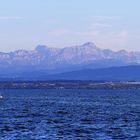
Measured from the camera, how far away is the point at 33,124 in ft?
271

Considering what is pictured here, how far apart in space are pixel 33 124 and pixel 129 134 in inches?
625

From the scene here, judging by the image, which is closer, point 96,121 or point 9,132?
point 9,132

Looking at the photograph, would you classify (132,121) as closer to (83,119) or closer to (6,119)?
(83,119)

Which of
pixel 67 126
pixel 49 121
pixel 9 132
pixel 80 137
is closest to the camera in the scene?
pixel 80 137

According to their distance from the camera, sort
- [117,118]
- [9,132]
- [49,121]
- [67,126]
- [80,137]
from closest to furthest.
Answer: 1. [80,137]
2. [9,132]
3. [67,126]
4. [49,121]
5. [117,118]

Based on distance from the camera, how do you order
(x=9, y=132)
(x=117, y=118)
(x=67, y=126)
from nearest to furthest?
(x=9, y=132), (x=67, y=126), (x=117, y=118)

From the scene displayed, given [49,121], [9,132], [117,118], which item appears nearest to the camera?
[9,132]

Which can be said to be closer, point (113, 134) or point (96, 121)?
point (113, 134)

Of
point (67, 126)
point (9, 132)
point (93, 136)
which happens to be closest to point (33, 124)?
point (67, 126)

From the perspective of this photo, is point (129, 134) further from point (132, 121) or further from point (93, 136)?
point (132, 121)

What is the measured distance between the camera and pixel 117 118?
9444cm

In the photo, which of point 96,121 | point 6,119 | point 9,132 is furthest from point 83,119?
point 9,132

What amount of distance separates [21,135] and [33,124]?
1301 centimetres

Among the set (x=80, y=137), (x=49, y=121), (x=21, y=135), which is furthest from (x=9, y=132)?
(x=49, y=121)
